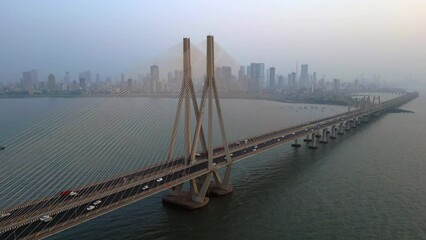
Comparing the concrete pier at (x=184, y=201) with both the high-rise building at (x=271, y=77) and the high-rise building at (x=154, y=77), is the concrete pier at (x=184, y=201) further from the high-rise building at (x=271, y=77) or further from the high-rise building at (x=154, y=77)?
the high-rise building at (x=271, y=77)

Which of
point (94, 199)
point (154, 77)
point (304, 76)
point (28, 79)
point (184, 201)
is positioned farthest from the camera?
point (304, 76)

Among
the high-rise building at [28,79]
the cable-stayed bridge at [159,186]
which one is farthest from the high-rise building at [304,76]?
the cable-stayed bridge at [159,186]

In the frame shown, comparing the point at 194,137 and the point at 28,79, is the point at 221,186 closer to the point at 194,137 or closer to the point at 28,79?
the point at 194,137

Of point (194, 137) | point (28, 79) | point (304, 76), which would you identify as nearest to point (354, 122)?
point (194, 137)

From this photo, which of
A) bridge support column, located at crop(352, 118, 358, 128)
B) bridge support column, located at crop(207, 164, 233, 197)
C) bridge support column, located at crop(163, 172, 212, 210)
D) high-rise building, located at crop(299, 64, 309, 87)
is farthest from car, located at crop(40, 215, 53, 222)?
high-rise building, located at crop(299, 64, 309, 87)

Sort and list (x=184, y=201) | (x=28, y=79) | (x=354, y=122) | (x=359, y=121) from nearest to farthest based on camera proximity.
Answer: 1. (x=184, y=201)
2. (x=354, y=122)
3. (x=359, y=121)
4. (x=28, y=79)

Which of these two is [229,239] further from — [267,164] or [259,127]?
[259,127]

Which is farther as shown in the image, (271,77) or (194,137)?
(271,77)

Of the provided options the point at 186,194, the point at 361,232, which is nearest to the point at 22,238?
the point at 186,194

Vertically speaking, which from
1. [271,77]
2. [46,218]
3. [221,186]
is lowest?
[221,186]

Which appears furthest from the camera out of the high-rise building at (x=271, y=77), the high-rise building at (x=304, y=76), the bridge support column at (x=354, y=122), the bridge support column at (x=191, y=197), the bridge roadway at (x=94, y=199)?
the high-rise building at (x=304, y=76)

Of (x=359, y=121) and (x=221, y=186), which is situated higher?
(x=359, y=121)
